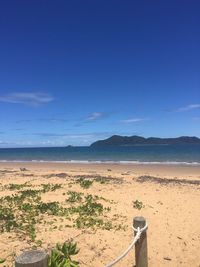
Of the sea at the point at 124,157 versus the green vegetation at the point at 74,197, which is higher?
the sea at the point at 124,157

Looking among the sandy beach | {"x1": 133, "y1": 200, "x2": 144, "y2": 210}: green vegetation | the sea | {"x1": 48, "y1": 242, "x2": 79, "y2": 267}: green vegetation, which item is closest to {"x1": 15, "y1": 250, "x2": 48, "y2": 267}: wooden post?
{"x1": 48, "y1": 242, "x2": 79, "y2": 267}: green vegetation

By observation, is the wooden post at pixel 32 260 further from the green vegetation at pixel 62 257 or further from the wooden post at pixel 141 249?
the wooden post at pixel 141 249

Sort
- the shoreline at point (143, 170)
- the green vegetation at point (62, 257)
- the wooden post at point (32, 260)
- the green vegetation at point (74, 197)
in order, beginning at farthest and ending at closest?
the shoreline at point (143, 170) < the green vegetation at point (74, 197) < the green vegetation at point (62, 257) < the wooden post at point (32, 260)

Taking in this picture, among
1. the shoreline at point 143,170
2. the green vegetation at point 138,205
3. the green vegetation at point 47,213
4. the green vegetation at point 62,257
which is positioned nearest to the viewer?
the green vegetation at point 62,257

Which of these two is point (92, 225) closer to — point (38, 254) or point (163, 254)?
point (163, 254)

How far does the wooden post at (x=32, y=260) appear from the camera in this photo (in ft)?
10.9

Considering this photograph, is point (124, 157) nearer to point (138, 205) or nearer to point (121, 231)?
point (138, 205)

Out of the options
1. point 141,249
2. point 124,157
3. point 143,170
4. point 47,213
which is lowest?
point 141,249

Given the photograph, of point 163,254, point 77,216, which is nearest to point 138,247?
point 163,254

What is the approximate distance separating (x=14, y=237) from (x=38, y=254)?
411cm

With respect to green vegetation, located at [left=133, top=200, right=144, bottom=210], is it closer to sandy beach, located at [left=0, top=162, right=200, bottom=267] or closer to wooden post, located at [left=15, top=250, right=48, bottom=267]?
sandy beach, located at [left=0, top=162, right=200, bottom=267]

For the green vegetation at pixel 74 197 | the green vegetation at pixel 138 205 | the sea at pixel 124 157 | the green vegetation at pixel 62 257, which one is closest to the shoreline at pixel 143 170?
the sea at pixel 124 157

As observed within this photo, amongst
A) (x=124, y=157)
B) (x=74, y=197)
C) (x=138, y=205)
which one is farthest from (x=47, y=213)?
(x=124, y=157)

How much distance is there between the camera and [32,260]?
337cm
